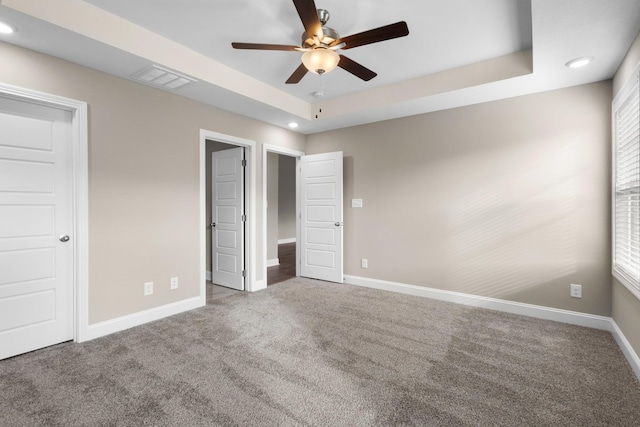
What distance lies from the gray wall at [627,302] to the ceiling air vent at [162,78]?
3717 millimetres

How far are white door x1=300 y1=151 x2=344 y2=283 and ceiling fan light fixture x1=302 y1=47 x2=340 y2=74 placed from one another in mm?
2505

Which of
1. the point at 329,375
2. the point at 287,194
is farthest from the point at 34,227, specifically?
the point at 287,194

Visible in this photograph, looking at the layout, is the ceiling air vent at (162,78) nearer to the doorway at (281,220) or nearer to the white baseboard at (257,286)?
the doorway at (281,220)

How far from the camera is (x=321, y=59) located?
2.28 m

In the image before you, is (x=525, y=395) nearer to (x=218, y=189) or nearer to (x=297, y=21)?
(x=297, y=21)

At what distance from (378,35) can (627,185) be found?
2.47m

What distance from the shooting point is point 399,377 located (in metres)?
2.25

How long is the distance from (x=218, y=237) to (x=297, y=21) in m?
3.34

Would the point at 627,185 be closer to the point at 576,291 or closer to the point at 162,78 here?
the point at 576,291

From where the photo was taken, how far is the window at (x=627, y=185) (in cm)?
237

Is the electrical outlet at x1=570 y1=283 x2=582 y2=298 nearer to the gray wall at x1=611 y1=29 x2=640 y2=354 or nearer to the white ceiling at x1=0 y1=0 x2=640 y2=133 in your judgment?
the gray wall at x1=611 y1=29 x2=640 y2=354

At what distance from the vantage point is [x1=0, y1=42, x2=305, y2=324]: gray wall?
2.80 meters

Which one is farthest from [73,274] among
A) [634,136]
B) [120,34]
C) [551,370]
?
[634,136]

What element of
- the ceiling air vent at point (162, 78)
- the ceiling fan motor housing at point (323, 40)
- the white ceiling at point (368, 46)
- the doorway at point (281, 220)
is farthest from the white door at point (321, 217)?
the ceiling fan motor housing at point (323, 40)
